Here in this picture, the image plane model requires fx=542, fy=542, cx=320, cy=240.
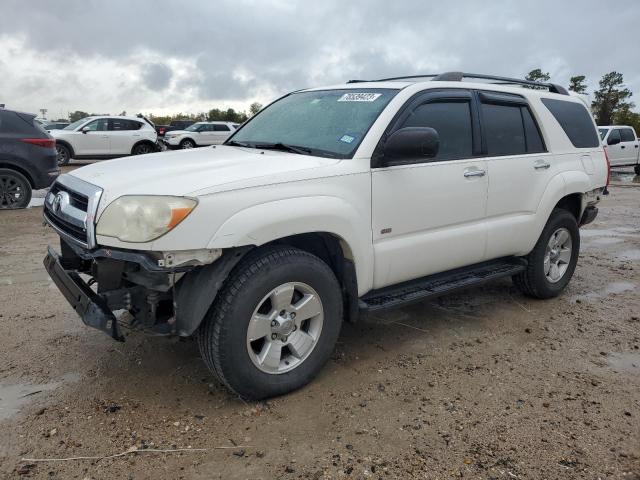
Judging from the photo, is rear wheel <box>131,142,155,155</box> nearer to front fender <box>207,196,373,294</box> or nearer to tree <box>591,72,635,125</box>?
front fender <box>207,196,373,294</box>

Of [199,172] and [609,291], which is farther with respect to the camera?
[609,291]

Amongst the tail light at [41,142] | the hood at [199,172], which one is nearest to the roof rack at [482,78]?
the hood at [199,172]

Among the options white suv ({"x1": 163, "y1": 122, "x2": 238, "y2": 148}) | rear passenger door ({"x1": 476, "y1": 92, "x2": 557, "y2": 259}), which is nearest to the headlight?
rear passenger door ({"x1": 476, "y1": 92, "x2": 557, "y2": 259})

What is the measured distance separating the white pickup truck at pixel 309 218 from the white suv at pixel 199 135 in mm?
20573

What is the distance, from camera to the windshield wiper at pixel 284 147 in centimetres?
349

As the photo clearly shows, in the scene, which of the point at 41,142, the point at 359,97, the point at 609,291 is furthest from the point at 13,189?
the point at 609,291

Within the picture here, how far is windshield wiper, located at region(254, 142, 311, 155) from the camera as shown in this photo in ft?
11.5

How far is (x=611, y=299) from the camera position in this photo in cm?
504

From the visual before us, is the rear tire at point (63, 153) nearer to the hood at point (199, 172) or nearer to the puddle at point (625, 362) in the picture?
the hood at point (199, 172)

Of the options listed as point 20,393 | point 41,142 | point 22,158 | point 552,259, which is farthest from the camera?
point 41,142

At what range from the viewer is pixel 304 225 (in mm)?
2998

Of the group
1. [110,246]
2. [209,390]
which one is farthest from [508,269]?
[110,246]

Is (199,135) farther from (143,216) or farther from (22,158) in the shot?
(143,216)

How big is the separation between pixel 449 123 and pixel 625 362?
205cm
